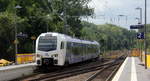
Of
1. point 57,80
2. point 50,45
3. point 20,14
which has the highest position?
point 20,14

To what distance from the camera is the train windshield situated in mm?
28978

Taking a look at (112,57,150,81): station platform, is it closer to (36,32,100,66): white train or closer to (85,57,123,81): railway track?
(85,57,123,81): railway track

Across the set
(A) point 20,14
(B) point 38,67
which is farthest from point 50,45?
(A) point 20,14

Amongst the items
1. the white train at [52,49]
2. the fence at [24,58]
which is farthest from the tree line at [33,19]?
the white train at [52,49]

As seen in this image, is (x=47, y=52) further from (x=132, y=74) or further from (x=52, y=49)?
(x=132, y=74)

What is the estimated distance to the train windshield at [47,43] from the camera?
2898 cm

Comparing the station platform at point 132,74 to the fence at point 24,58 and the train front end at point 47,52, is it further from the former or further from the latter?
the fence at point 24,58

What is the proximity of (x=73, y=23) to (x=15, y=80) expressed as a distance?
61135 millimetres

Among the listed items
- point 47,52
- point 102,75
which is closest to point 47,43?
point 47,52

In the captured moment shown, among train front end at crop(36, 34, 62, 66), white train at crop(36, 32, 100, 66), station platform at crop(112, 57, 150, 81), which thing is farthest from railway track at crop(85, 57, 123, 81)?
train front end at crop(36, 34, 62, 66)

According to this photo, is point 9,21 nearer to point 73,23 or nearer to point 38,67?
point 38,67

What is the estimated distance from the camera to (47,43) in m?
29.3

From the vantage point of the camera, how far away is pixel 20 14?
221 feet

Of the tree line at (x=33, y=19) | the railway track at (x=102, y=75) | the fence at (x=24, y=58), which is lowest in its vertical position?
the railway track at (x=102, y=75)
